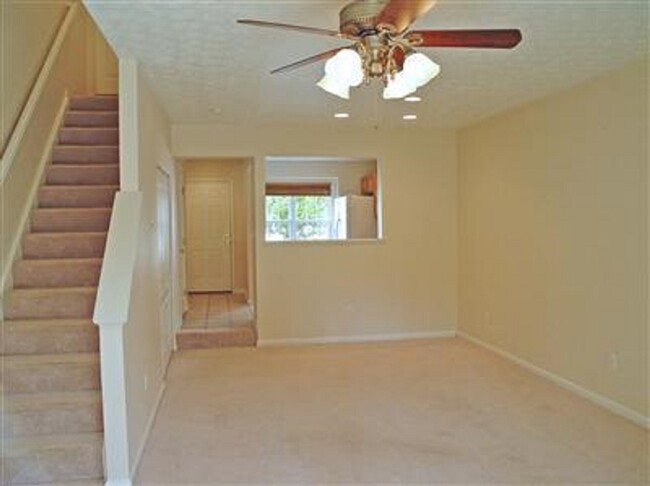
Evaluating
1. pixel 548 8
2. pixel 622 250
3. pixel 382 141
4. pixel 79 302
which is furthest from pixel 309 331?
pixel 548 8

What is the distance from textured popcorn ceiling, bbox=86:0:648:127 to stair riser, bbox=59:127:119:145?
0.64m

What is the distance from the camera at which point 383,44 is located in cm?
251

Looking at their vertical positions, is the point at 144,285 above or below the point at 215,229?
below

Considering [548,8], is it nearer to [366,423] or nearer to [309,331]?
[366,423]

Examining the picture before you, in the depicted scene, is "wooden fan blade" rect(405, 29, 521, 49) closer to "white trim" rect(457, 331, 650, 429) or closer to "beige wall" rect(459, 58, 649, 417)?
"beige wall" rect(459, 58, 649, 417)

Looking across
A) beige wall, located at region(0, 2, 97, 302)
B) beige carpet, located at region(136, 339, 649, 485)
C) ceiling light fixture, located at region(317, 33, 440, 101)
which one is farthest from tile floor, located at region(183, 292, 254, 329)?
ceiling light fixture, located at region(317, 33, 440, 101)

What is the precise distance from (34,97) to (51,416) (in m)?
2.54

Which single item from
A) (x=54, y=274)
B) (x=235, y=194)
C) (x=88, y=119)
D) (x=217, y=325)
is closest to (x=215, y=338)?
(x=217, y=325)

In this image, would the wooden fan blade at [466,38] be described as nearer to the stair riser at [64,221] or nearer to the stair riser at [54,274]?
the stair riser at [54,274]

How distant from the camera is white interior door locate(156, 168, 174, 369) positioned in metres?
5.12

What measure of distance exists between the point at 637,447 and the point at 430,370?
2.02 m

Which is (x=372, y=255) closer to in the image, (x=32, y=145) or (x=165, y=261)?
(x=165, y=261)

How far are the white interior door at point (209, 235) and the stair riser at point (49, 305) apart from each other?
589cm

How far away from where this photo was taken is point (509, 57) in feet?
12.2
